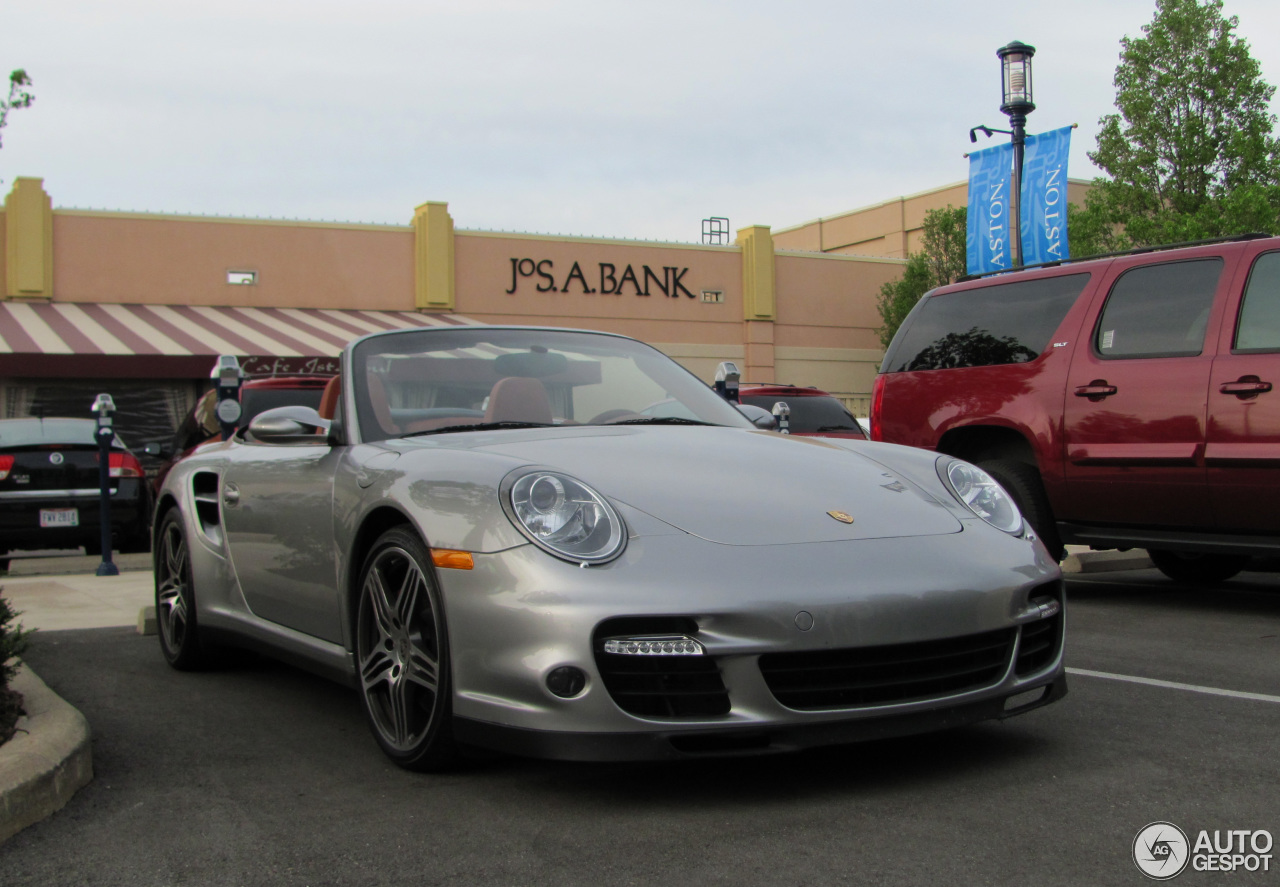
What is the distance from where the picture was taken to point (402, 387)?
443 cm

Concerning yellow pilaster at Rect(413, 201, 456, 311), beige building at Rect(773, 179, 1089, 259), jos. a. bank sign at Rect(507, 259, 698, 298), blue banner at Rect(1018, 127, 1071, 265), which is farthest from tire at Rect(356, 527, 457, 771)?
beige building at Rect(773, 179, 1089, 259)

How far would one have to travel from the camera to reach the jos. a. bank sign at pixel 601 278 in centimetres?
2825

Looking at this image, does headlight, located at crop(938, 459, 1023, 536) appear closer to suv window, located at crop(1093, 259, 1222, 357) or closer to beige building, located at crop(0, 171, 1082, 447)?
suv window, located at crop(1093, 259, 1222, 357)

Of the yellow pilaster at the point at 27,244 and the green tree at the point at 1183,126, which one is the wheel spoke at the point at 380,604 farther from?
the green tree at the point at 1183,126

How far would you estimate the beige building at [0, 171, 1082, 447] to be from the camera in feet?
71.7

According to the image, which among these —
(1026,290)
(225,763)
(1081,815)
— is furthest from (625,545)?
(1026,290)

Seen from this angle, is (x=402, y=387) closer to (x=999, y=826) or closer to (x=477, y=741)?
(x=477, y=741)

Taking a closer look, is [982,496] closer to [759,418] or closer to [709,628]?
[759,418]

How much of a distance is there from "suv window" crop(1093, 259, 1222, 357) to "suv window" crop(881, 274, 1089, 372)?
280 mm

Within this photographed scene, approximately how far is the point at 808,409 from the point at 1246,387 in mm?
5798

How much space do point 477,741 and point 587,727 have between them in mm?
354

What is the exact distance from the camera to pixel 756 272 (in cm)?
3064

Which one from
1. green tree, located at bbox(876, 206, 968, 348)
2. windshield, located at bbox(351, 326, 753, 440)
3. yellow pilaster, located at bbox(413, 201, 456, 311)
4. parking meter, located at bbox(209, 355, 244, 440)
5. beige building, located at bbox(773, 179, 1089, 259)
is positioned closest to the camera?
windshield, located at bbox(351, 326, 753, 440)

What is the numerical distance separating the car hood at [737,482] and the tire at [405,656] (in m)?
0.41
